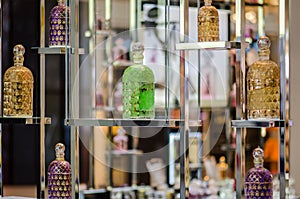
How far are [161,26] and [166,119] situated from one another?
3114mm

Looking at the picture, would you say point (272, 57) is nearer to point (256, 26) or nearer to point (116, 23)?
point (256, 26)

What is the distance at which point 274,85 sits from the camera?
2846 millimetres

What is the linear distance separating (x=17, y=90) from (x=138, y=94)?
66 centimetres

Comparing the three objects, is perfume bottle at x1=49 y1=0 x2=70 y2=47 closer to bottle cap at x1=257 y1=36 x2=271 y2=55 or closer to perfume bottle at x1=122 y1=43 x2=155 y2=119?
perfume bottle at x1=122 y1=43 x2=155 y2=119

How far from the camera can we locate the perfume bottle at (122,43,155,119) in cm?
291

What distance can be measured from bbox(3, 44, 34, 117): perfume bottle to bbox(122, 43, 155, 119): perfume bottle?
59 centimetres

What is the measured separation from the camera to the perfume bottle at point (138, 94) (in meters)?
2.91

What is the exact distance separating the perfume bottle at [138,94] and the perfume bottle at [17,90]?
585 millimetres

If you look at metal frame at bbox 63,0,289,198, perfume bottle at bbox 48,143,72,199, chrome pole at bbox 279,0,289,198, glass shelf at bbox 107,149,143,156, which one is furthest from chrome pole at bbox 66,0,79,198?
glass shelf at bbox 107,149,143,156

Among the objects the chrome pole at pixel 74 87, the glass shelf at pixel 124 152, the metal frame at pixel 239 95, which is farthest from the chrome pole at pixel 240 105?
the glass shelf at pixel 124 152

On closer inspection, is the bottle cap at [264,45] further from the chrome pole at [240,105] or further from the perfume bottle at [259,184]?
the perfume bottle at [259,184]

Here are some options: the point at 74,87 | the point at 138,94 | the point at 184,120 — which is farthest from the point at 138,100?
the point at 74,87

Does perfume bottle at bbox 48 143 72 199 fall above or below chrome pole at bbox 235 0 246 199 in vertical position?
below

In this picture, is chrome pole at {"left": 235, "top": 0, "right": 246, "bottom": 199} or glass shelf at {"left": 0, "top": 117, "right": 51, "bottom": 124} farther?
glass shelf at {"left": 0, "top": 117, "right": 51, "bottom": 124}
